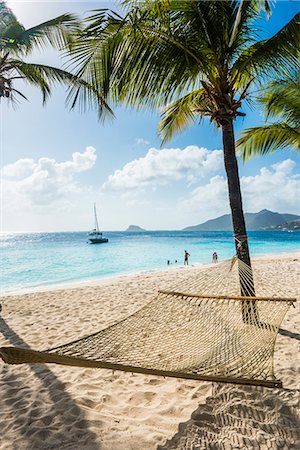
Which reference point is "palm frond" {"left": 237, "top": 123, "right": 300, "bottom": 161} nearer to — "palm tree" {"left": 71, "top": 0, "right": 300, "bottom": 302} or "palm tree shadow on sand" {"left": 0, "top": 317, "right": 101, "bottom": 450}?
"palm tree" {"left": 71, "top": 0, "right": 300, "bottom": 302}

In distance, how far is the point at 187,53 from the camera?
3.04 metres

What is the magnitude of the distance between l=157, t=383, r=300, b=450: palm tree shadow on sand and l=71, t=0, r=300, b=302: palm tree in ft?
4.35

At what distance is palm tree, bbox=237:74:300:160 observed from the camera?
4.63m

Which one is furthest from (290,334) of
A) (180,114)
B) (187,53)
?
(180,114)

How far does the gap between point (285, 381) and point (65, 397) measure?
5.49 ft

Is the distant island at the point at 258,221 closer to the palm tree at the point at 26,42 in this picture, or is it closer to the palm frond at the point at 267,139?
the palm frond at the point at 267,139

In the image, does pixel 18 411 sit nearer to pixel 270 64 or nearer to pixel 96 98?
pixel 96 98

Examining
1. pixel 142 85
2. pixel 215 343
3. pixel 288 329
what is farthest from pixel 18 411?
pixel 142 85

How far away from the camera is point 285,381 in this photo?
2107mm

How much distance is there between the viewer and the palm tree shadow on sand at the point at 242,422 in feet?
4.88

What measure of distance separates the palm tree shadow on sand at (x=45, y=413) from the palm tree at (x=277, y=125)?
4.98 m

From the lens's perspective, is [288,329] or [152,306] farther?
[288,329]

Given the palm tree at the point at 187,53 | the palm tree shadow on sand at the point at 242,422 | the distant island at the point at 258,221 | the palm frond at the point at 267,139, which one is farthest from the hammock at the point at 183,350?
the distant island at the point at 258,221

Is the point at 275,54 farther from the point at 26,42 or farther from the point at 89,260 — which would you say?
the point at 89,260
